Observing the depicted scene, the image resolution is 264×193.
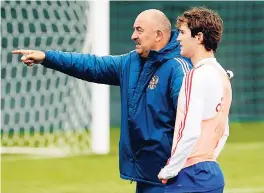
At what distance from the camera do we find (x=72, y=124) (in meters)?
13.0

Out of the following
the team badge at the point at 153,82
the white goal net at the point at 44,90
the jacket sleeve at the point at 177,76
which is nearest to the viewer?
the jacket sleeve at the point at 177,76

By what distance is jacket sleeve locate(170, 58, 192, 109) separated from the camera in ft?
16.9

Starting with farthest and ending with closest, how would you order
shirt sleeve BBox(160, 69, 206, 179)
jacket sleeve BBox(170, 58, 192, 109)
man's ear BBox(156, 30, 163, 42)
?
man's ear BBox(156, 30, 163, 42) → jacket sleeve BBox(170, 58, 192, 109) → shirt sleeve BBox(160, 69, 206, 179)

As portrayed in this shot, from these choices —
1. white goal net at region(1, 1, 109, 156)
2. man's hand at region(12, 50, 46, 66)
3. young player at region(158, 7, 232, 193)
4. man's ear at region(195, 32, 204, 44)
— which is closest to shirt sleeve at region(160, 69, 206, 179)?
young player at region(158, 7, 232, 193)

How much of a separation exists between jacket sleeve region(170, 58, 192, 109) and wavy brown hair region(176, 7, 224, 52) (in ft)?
1.47

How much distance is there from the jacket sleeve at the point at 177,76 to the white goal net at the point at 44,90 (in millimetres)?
6797

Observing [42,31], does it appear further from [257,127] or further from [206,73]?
[206,73]

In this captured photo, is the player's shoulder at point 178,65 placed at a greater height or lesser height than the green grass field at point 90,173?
greater

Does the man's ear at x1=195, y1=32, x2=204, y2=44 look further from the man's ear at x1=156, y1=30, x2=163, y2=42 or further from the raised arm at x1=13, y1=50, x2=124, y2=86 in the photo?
the raised arm at x1=13, y1=50, x2=124, y2=86

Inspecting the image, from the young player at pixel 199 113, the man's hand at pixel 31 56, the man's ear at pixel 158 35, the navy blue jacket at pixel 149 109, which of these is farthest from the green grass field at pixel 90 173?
the young player at pixel 199 113

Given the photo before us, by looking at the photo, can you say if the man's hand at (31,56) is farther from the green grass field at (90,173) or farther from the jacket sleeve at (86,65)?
the green grass field at (90,173)

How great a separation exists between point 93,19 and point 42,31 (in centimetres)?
210

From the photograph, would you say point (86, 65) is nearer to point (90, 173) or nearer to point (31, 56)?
point (31, 56)

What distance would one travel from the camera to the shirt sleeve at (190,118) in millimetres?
4523
